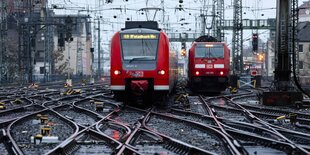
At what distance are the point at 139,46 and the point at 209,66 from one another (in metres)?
11.2

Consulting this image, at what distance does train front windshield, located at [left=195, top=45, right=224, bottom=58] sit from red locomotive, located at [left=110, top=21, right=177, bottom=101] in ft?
35.1

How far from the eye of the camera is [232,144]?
934 cm

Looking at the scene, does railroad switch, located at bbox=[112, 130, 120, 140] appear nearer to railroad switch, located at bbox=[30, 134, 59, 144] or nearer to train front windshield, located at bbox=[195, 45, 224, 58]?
railroad switch, located at bbox=[30, 134, 59, 144]

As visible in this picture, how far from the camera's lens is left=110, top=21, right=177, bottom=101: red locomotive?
1948cm

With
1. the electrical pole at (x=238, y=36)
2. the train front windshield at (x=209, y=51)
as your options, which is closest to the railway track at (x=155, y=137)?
the train front windshield at (x=209, y=51)

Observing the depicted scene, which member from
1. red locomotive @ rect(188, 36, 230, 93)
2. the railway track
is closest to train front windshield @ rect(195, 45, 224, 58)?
red locomotive @ rect(188, 36, 230, 93)

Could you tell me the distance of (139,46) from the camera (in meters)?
20.1

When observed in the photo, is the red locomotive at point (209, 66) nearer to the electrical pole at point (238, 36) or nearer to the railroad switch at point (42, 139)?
the electrical pole at point (238, 36)

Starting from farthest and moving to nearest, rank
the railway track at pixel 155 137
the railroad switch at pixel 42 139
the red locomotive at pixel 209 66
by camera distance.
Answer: the red locomotive at pixel 209 66 → the railroad switch at pixel 42 139 → the railway track at pixel 155 137

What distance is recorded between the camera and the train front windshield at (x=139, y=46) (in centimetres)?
1983

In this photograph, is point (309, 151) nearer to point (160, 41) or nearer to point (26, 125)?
point (26, 125)

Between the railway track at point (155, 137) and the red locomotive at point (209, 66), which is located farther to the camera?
the red locomotive at point (209, 66)

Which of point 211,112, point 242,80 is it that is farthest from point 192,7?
point 211,112

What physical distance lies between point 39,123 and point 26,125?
0.49 m
